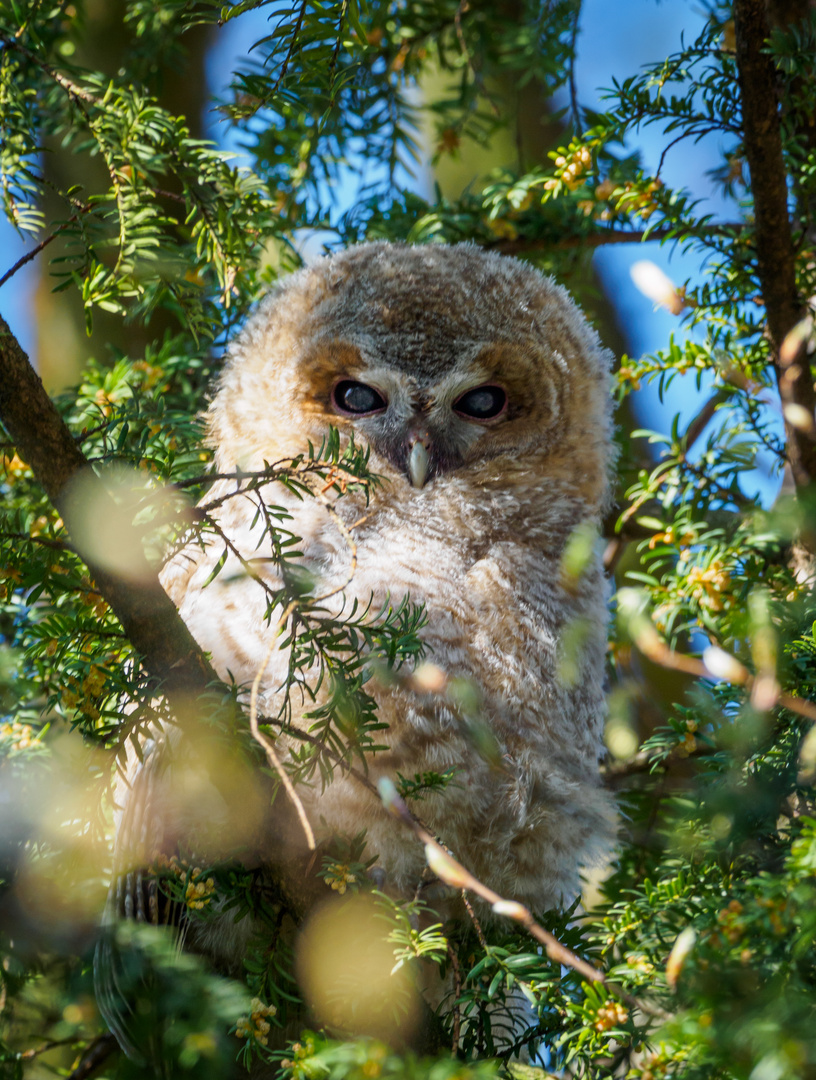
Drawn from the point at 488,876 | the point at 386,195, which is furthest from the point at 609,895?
the point at 386,195

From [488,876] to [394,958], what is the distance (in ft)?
1.33

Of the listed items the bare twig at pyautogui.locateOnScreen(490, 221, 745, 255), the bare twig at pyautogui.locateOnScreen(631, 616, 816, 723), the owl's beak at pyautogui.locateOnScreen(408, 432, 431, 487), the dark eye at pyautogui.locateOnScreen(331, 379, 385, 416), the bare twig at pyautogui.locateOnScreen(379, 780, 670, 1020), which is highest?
the bare twig at pyautogui.locateOnScreen(490, 221, 745, 255)

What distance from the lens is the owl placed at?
159 centimetres

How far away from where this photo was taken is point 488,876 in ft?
5.51

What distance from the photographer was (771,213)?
5.74 ft

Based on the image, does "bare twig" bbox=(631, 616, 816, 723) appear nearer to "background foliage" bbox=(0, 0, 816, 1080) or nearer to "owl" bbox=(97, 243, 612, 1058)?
"background foliage" bbox=(0, 0, 816, 1080)

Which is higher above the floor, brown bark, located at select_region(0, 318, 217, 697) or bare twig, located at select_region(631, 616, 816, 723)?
brown bark, located at select_region(0, 318, 217, 697)

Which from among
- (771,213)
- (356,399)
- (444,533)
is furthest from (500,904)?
(771,213)

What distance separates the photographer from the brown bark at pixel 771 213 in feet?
5.33

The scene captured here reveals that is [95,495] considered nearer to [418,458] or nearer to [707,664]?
[707,664]

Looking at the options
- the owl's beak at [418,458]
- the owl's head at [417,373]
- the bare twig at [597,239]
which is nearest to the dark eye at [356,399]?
the owl's head at [417,373]

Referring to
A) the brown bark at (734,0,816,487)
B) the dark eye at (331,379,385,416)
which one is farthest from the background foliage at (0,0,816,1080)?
the dark eye at (331,379,385,416)

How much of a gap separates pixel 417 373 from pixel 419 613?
871 millimetres

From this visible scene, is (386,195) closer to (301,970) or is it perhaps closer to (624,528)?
(624,528)
